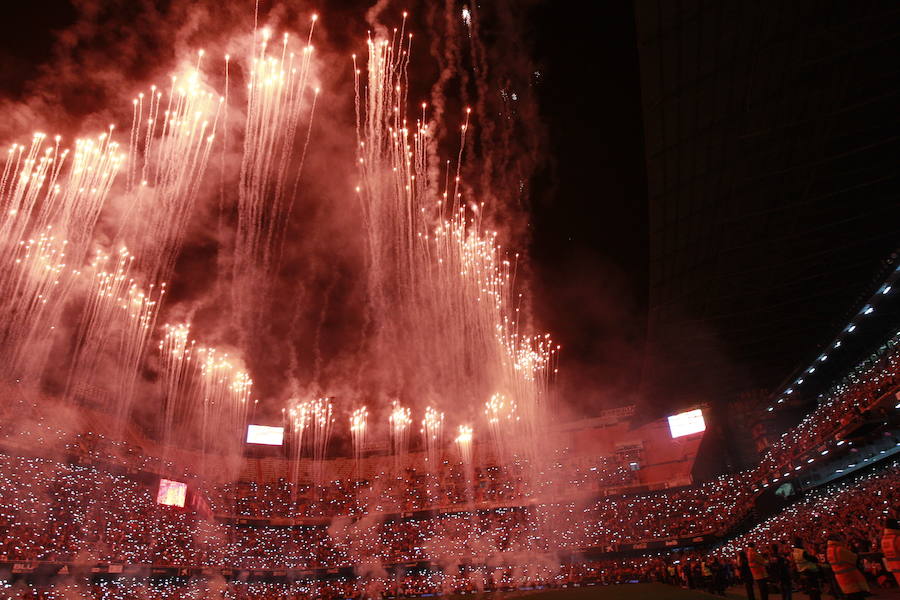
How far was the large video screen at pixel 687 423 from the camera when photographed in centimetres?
4062

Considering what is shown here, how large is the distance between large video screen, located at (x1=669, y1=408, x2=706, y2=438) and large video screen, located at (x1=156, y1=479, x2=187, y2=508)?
34.4 meters

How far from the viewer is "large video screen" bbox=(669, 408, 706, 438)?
4062cm

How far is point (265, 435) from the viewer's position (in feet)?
161

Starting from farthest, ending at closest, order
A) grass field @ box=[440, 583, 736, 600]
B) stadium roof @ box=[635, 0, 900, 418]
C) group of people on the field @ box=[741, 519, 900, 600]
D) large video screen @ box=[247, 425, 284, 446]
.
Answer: large video screen @ box=[247, 425, 284, 446] < grass field @ box=[440, 583, 736, 600] < stadium roof @ box=[635, 0, 900, 418] < group of people on the field @ box=[741, 519, 900, 600]

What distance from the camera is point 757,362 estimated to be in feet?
112

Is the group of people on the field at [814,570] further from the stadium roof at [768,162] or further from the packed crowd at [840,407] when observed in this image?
the stadium roof at [768,162]

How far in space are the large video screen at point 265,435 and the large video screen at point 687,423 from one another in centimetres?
3193

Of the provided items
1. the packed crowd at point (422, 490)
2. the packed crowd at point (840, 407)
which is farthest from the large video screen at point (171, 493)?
the packed crowd at point (840, 407)

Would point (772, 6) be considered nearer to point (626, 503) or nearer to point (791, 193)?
point (791, 193)

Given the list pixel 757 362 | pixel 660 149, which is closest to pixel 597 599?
pixel 660 149

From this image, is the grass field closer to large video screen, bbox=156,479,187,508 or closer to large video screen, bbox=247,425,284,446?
large video screen, bbox=156,479,187,508

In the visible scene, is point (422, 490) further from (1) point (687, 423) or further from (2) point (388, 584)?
(1) point (687, 423)

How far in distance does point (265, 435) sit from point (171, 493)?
11945mm

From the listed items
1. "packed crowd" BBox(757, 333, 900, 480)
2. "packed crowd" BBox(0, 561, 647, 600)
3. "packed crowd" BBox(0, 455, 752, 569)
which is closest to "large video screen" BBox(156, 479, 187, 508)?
"packed crowd" BBox(0, 455, 752, 569)
